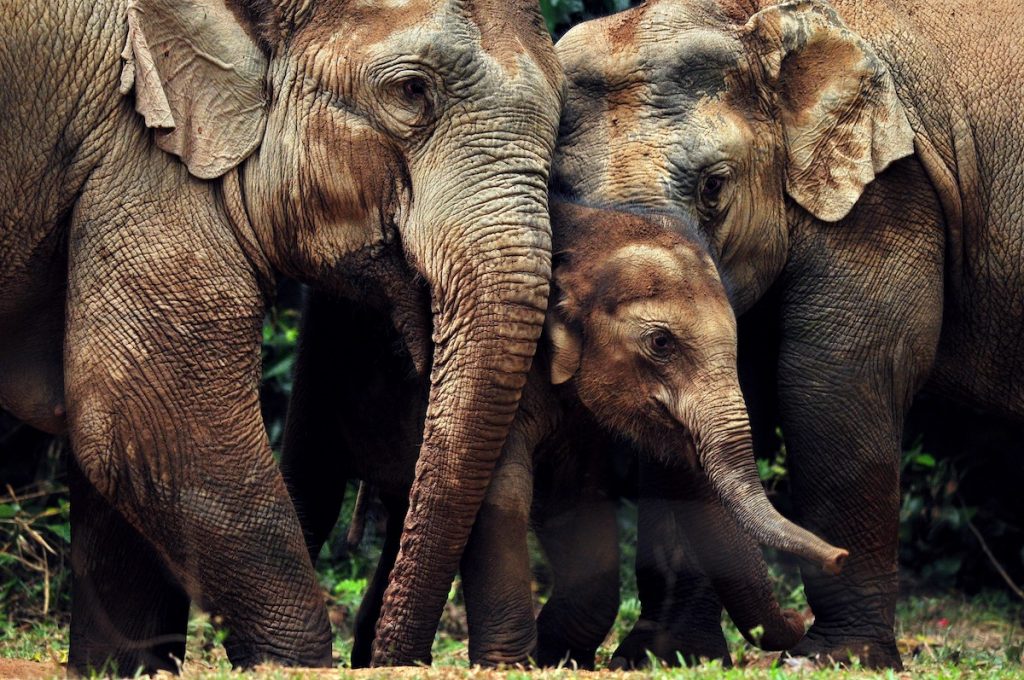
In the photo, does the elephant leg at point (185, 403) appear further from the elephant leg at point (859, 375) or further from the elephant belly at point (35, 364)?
the elephant leg at point (859, 375)

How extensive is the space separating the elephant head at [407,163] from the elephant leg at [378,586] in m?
1.37

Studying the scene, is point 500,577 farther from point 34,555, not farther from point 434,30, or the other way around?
point 34,555

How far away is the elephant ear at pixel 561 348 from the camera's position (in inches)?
240

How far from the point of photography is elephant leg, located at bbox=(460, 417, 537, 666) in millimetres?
5961

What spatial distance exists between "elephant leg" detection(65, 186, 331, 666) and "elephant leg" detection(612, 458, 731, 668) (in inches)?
58.7

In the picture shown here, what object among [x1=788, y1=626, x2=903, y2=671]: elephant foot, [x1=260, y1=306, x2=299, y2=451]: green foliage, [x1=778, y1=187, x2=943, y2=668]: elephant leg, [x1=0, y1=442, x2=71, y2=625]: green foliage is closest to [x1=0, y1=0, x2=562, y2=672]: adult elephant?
[x1=778, y1=187, x2=943, y2=668]: elephant leg

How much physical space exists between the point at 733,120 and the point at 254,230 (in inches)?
68.3

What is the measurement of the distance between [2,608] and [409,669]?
354cm

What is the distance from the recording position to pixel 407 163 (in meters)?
5.76

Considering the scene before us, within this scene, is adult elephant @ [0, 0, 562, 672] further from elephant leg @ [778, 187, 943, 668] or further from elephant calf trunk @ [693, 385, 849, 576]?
elephant leg @ [778, 187, 943, 668]

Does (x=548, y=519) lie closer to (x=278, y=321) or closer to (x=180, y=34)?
(x=180, y=34)

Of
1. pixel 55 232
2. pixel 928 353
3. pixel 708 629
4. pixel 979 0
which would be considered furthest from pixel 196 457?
pixel 979 0

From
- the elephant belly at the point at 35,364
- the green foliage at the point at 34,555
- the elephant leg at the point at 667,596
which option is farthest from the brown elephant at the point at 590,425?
the green foliage at the point at 34,555

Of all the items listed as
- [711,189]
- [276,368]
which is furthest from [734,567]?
[276,368]
